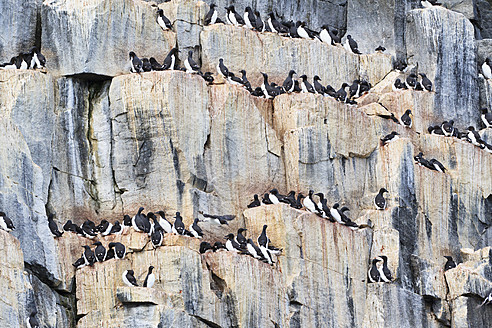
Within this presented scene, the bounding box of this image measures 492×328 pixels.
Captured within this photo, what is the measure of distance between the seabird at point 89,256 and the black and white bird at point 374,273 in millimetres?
7059

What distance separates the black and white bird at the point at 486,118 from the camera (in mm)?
41594

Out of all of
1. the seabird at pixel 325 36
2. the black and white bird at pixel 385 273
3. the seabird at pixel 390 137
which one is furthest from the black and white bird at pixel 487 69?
the black and white bird at pixel 385 273

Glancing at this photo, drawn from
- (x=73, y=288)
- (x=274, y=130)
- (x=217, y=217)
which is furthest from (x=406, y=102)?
(x=73, y=288)

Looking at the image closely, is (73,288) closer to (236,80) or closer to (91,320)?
(91,320)

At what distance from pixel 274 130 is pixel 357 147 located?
2328mm

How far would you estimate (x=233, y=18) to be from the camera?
40.3 meters

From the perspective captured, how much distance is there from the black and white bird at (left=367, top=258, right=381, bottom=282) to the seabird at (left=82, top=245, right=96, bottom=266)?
7059mm

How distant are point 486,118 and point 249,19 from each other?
24.8 feet

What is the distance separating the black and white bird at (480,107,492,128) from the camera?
41594 millimetres

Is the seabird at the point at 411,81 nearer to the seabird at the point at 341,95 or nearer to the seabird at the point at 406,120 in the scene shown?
the seabird at the point at 406,120

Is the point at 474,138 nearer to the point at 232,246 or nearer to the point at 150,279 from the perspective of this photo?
the point at 232,246

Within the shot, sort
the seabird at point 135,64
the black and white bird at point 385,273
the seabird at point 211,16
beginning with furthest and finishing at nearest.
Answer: the seabird at point 211,16, the seabird at point 135,64, the black and white bird at point 385,273

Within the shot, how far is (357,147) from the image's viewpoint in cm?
3825

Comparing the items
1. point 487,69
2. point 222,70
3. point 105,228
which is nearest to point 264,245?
point 105,228
